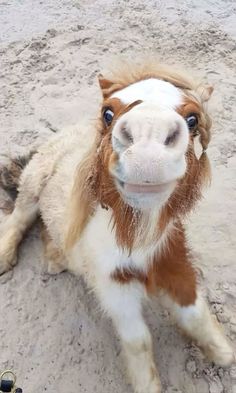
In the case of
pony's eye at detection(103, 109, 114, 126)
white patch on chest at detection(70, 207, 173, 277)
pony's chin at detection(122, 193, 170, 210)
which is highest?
pony's eye at detection(103, 109, 114, 126)

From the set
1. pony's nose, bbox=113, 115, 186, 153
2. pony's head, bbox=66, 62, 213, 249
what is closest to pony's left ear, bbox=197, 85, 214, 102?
pony's head, bbox=66, 62, 213, 249

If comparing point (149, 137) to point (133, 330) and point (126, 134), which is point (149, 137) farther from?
point (133, 330)

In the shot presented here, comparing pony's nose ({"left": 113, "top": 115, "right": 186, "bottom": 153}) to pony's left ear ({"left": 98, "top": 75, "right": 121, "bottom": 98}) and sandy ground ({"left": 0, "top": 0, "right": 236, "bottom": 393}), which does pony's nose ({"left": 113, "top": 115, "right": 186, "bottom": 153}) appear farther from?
sandy ground ({"left": 0, "top": 0, "right": 236, "bottom": 393})

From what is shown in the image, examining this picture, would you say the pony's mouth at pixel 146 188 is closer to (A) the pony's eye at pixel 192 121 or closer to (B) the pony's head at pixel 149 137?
(B) the pony's head at pixel 149 137

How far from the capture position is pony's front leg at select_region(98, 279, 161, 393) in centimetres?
187

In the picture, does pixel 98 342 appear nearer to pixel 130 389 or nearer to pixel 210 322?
pixel 130 389

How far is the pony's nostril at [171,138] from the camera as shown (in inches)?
52.8

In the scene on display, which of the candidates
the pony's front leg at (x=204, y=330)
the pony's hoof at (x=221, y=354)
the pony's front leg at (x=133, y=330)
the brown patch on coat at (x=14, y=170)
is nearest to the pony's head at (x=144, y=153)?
the pony's front leg at (x=133, y=330)

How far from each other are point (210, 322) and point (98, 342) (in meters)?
0.43

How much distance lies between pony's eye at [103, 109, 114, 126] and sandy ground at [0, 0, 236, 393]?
2.99 ft

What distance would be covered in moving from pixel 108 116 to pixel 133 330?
75 centimetres

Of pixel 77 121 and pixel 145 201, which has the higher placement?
pixel 145 201

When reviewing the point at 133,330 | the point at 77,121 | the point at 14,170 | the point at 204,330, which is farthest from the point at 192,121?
the point at 77,121

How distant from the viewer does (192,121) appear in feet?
4.98
